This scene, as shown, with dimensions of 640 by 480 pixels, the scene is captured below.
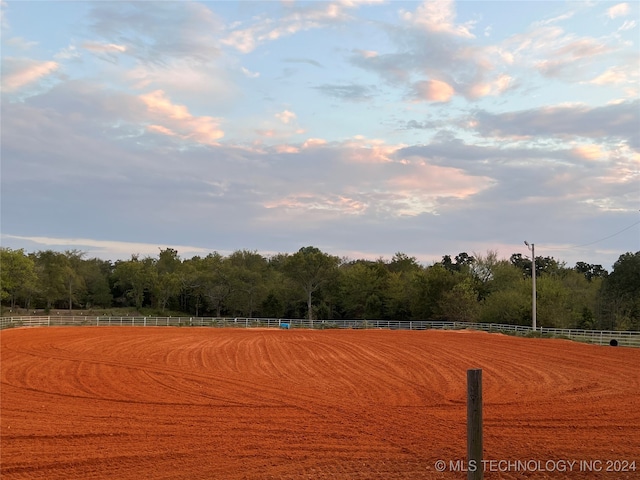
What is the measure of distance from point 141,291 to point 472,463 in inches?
3233

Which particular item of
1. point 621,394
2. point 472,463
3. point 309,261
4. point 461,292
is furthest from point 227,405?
point 309,261

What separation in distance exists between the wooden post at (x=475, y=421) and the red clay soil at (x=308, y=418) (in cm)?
243

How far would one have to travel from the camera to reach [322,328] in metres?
52.9

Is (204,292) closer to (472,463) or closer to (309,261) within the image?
(309,261)

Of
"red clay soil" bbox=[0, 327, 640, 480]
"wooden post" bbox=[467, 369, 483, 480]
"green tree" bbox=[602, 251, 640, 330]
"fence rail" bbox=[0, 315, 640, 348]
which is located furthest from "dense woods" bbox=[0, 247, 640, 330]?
→ "wooden post" bbox=[467, 369, 483, 480]

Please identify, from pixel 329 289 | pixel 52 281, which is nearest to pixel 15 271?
pixel 52 281

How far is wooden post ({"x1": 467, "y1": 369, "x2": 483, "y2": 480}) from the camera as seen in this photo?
5023 millimetres

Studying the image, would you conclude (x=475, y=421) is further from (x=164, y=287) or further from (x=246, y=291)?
(x=164, y=287)

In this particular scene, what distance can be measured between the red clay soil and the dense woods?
28502mm

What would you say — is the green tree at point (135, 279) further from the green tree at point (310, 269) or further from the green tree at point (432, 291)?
the green tree at point (432, 291)

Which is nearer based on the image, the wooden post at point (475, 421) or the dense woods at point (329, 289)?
the wooden post at point (475, 421)

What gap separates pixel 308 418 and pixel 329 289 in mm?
66946

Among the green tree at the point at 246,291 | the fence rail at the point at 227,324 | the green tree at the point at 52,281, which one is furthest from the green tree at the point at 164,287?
the fence rail at the point at 227,324

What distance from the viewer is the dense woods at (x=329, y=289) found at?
4936cm
